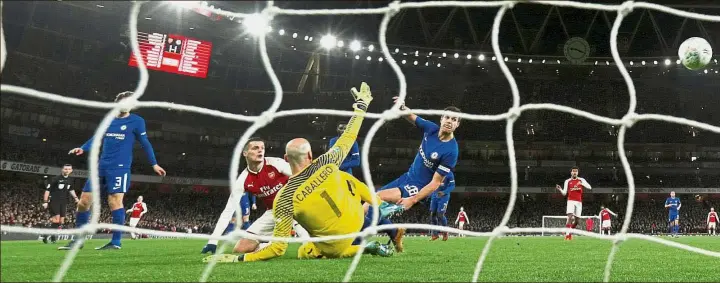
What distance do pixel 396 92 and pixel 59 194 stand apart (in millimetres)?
20528

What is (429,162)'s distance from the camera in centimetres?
648

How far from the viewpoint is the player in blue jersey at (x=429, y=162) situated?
5.89 meters

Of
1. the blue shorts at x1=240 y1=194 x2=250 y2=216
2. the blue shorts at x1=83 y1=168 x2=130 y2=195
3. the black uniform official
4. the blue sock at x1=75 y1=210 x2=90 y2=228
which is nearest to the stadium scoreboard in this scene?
the black uniform official

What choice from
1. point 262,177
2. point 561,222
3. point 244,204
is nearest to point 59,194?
point 244,204

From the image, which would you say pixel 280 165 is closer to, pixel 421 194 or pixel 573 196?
pixel 421 194

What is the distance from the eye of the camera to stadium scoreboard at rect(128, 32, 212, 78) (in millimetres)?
21219


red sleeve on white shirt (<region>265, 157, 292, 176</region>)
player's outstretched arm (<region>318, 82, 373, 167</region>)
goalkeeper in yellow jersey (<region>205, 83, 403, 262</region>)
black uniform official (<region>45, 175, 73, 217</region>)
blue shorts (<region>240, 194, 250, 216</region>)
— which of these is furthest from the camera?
black uniform official (<region>45, 175, 73, 217</region>)

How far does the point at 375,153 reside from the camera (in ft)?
100

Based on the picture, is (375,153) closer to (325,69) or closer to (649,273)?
(325,69)

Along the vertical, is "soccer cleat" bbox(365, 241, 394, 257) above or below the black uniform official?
above

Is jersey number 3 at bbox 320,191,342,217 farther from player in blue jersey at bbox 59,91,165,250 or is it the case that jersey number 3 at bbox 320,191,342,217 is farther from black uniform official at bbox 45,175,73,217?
black uniform official at bbox 45,175,73,217

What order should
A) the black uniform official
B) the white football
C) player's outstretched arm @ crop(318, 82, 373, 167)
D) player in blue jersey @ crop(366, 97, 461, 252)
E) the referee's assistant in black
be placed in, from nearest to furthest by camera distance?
1. player's outstretched arm @ crop(318, 82, 373, 167)
2. the white football
3. player in blue jersey @ crop(366, 97, 461, 252)
4. the referee's assistant in black
5. the black uniform official

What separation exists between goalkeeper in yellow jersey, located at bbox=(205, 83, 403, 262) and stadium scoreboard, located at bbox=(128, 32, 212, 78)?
18.3 metres

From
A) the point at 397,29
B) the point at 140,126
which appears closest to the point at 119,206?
the point at 140,126
